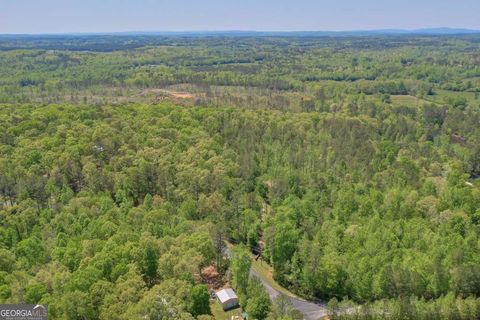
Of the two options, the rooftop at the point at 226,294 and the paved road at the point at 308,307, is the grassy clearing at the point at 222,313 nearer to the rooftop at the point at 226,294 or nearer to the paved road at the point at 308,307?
the rooftop at the point at 226,294

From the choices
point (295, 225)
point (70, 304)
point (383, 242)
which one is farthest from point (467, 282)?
point (70, 304)

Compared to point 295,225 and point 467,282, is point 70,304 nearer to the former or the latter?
point 295,225

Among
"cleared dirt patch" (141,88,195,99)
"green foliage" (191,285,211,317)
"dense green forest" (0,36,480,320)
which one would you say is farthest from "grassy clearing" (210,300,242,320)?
"cleared dirt patch" (141,88,195,99)

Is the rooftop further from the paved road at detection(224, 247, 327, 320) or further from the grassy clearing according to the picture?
the paved road at detection(224, 247, 327, 320)

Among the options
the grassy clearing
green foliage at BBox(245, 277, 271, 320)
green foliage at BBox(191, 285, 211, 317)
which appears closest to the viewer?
green foliage at BBox(191, 285, 211, 317)

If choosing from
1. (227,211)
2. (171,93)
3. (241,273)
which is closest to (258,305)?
(241,273)

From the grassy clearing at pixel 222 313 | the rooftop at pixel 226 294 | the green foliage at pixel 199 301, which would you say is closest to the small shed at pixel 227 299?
the rooftop at pixel 226 294

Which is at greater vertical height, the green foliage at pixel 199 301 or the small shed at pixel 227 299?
the green foliage at pixel 199 301
